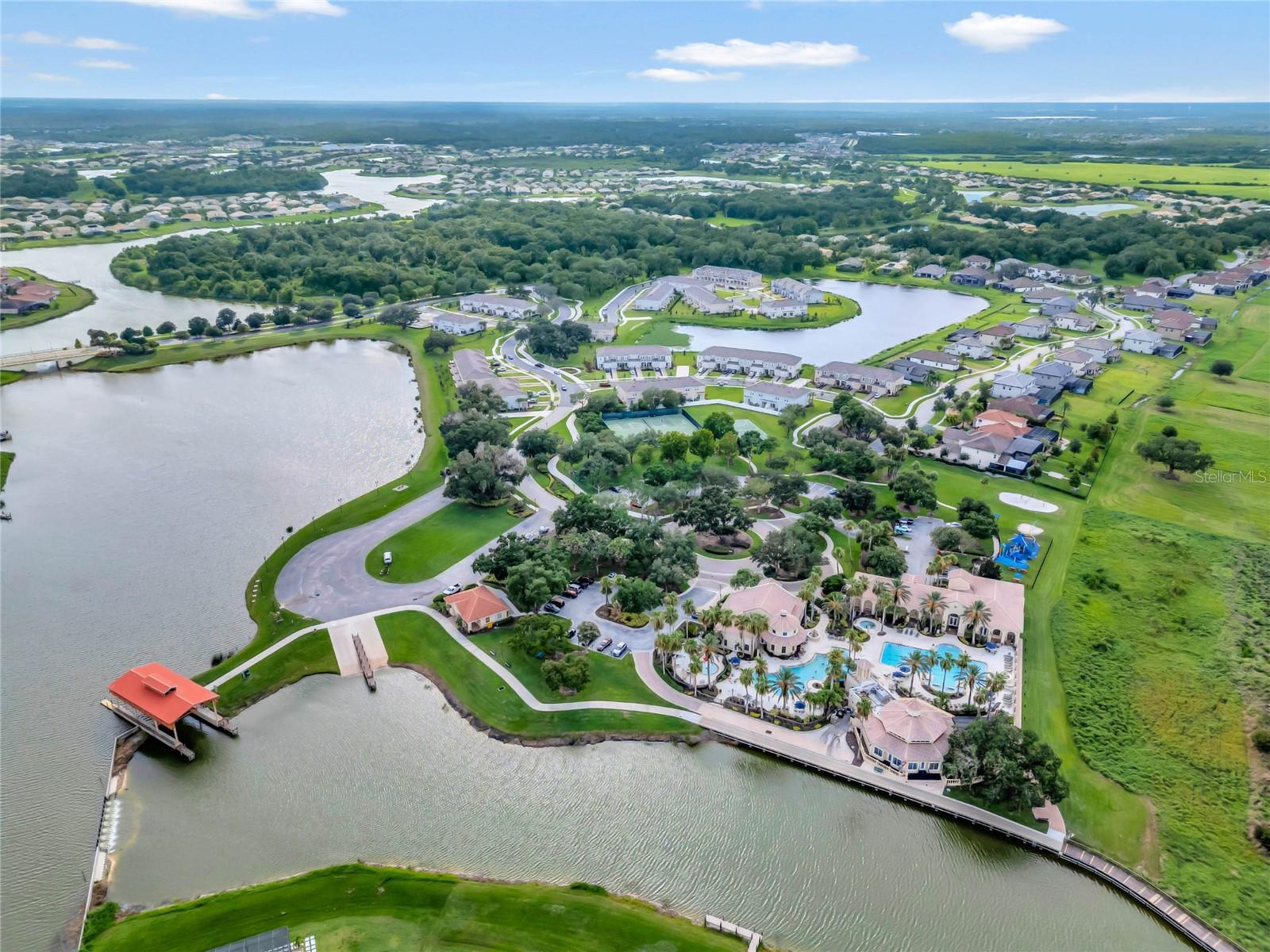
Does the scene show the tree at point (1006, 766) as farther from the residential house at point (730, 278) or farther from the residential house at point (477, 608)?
the residential house at point (730, 278)

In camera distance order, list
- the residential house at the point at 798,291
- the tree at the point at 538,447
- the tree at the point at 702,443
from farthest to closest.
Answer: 1. the residential house at the point at 798,291
2. the tree at the point at 702,443
3. the tree at the point at 538,447

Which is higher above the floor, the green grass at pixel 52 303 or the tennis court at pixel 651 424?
the green grass at pixel 52 303

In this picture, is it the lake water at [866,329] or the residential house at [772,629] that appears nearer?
the residential house at [772,629]

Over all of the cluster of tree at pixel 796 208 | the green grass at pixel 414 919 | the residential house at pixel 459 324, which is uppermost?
the cluster of tree at pixel 796 208

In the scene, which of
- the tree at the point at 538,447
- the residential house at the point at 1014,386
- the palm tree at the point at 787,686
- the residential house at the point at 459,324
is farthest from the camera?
the residential house at the point at 459,324

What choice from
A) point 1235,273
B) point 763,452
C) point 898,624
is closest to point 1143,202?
point 1235,273

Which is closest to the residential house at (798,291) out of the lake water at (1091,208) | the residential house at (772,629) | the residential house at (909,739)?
the lake water at (1091,208)
